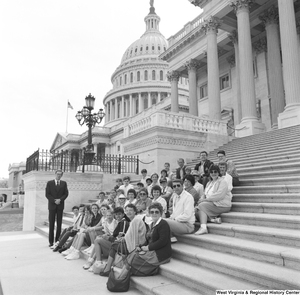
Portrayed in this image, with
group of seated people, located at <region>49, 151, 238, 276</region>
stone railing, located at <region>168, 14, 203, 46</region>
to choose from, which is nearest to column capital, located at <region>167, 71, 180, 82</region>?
stone railing, located at <region>168, 14, 203, 46</region>

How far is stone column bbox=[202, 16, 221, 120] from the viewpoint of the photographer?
19.8 m

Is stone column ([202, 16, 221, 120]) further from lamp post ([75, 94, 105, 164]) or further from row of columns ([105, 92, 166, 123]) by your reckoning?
row of columns ([105, 92, 166, 123])

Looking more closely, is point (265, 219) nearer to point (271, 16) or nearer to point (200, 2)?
point (271, 16)

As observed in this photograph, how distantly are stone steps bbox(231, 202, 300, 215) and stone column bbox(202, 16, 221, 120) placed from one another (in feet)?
45.3

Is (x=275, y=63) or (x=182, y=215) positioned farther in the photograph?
(x=275, y=63)

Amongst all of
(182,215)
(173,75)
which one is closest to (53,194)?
(182,215)

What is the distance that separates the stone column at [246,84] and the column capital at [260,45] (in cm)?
552

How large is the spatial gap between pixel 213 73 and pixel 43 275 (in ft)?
58.1

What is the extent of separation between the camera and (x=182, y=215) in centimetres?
565

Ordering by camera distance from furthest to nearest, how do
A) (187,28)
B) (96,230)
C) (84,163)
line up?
(187,28), (84,163), (96,230)

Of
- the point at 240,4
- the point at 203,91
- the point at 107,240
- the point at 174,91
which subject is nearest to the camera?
the point at 107,240

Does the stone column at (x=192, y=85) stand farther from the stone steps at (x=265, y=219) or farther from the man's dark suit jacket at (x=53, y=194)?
the stone steps at (x=265, y=219)

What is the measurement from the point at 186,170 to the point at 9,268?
18.0 feet

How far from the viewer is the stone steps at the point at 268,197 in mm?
5855
